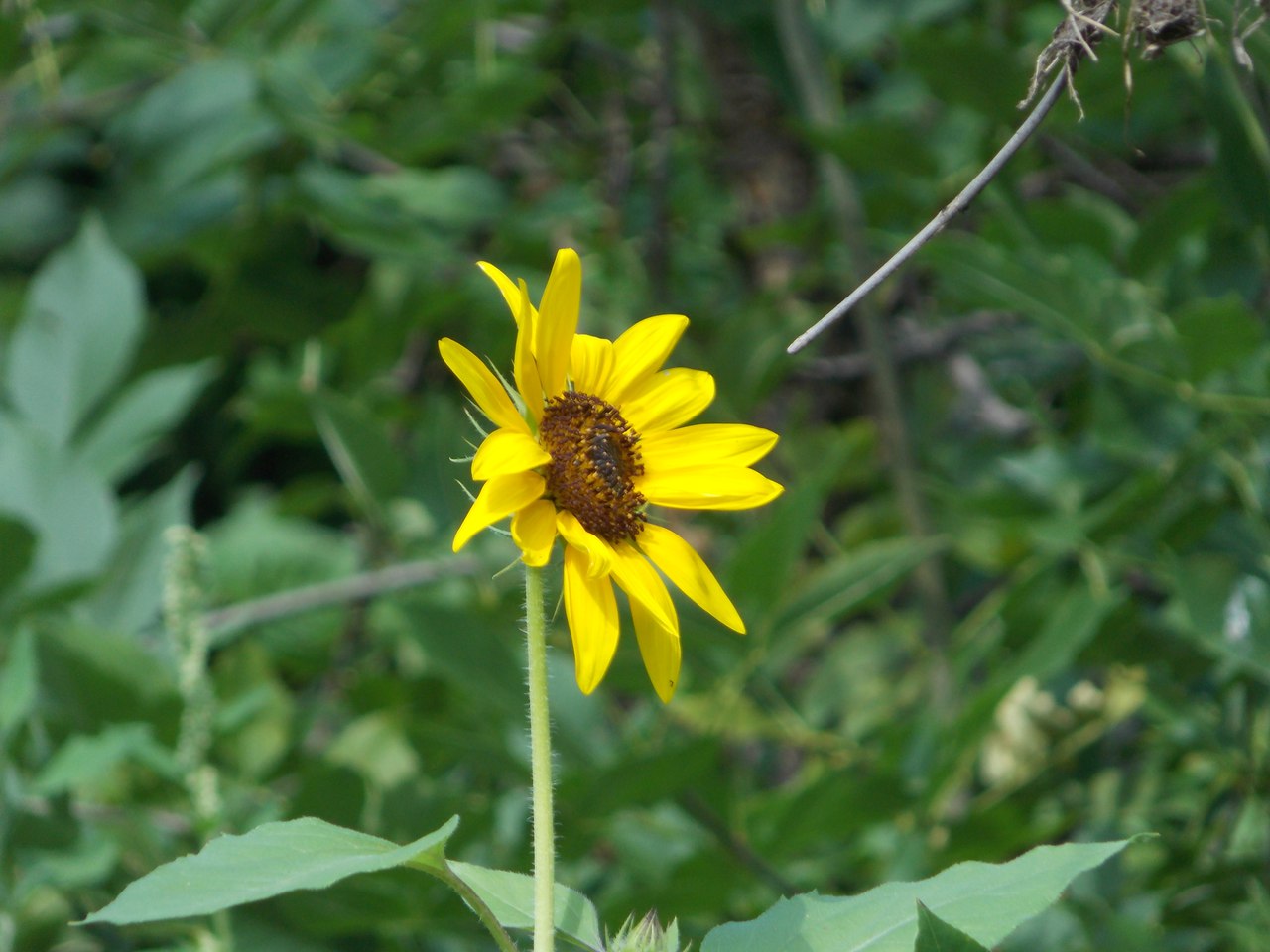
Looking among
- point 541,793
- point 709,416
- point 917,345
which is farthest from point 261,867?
point 917,345

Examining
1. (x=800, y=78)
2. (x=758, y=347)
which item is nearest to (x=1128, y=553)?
(x=758, y=347)

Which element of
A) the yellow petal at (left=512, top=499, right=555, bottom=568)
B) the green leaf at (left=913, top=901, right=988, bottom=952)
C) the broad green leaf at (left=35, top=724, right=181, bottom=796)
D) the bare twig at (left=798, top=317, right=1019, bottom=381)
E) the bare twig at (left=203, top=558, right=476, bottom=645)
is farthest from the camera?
the bare twig at (left=798, top=317, right=1019, bottom=381)

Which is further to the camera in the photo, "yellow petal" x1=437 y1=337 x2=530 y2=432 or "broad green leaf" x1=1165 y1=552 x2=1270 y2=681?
"broad green leaf" x1=1165 y1=552 x2=1270 y2=681

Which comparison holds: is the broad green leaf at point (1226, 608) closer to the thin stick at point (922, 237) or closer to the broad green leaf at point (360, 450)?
the thin stick at point (922, 237)

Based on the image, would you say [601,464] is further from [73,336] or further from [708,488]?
[73,336]

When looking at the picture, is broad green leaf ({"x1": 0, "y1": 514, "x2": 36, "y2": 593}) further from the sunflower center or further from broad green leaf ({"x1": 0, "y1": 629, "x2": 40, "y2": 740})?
the sunflower center

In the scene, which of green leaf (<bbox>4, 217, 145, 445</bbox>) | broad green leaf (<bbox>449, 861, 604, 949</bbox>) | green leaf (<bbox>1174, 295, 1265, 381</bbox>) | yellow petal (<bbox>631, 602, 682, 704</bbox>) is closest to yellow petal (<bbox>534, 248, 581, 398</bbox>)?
yellow petal (<bbox>631, 602, 682, 704</bbox>)

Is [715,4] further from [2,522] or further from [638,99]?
[2,522]
